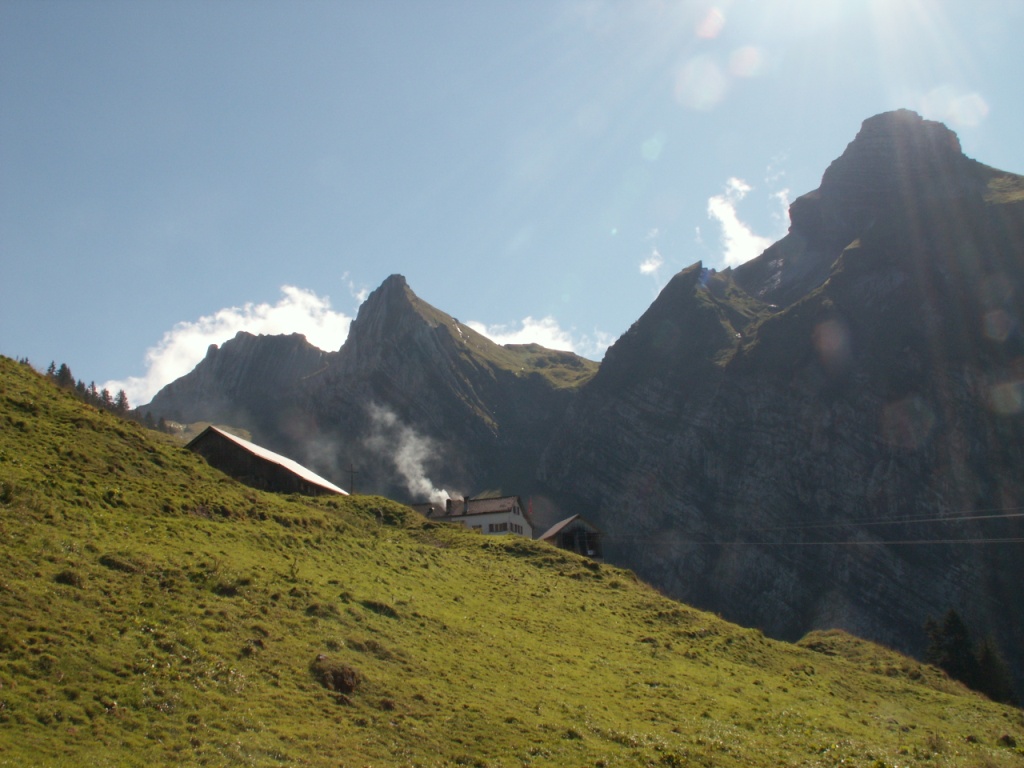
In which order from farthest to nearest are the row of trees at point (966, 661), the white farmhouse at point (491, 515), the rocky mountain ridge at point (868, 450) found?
the rocky mountain ridge at point (868, 450) < the white farmhouse at point (491, 515) < the row of trees at point (966, 661)

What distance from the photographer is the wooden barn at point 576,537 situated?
98.3m

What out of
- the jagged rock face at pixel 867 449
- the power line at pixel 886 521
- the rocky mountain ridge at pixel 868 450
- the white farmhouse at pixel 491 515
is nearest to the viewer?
the white farmhouse at pixel 491 515

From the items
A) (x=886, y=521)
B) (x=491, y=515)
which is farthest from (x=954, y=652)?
(x=886, y=521)

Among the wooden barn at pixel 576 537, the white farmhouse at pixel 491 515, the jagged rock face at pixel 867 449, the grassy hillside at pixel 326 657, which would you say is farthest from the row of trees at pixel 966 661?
the jagged rock face at pixel 867 449

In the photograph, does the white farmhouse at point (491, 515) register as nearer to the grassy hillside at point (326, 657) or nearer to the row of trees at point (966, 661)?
the grassy hillside at point (326, 657)

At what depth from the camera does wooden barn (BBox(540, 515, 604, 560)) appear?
98275mm

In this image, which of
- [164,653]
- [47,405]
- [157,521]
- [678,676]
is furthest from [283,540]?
Answer: [678,676]

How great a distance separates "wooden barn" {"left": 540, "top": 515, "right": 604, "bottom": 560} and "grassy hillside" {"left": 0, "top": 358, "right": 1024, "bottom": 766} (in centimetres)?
4544

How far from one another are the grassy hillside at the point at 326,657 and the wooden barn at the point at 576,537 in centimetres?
4544

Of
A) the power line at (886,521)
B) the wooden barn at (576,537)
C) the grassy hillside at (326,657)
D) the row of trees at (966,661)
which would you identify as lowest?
the grassy hillside at (326,657)

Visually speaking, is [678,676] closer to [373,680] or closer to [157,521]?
[373,680]

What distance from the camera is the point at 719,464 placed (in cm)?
16962

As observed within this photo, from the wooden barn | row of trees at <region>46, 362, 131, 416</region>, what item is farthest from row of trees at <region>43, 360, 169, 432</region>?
the wooden barn

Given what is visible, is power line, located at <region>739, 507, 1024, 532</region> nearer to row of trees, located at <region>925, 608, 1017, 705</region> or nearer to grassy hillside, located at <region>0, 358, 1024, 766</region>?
row of trees, located at <region>925, 608, 1017, 705</region>
